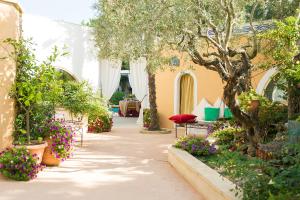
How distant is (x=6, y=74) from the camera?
6215mm

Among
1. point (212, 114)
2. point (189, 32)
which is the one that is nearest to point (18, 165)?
point (189, 32)

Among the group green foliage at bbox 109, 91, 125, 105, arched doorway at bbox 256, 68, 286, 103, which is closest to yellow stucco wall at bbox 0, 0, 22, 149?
arched doorway at bbox 256, 68, 286, 103

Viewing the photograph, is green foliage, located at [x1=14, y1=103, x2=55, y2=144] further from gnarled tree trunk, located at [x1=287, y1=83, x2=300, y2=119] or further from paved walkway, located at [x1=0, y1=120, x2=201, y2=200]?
gnarled tree trunk, located at [x1=287, y1=83, x2=300, y2=119]

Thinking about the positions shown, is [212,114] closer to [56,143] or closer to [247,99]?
[247,99]

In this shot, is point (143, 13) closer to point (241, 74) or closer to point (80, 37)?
point (241, 74)

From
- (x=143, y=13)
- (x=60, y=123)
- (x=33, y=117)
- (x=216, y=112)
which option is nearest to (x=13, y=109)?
(x=33, y=117)

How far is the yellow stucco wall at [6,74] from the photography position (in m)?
6.16

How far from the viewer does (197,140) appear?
7.14 metres

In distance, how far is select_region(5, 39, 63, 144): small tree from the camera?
6.16 metres

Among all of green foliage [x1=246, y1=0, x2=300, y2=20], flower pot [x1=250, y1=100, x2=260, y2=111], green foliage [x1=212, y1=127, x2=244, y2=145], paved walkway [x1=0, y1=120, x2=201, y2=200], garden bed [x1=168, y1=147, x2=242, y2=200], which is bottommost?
paved walkway [x1=0, y1=120, x2=201, y2=200]

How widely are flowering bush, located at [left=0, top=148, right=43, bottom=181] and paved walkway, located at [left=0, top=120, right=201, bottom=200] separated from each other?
4.6 inches

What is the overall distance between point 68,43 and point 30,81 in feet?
27.5

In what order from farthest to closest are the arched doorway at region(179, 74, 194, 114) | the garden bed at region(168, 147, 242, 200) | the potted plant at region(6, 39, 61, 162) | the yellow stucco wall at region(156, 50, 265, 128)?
the arched doorway at region(179, 74, 194, 114)
the yellow stucco wall at region(156, 50, 265, 128)
the potted plant at region(6, 39, 61, 162)
the garden bed at region(168, 147, 242, 200)

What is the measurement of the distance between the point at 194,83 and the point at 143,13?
6690 mm
